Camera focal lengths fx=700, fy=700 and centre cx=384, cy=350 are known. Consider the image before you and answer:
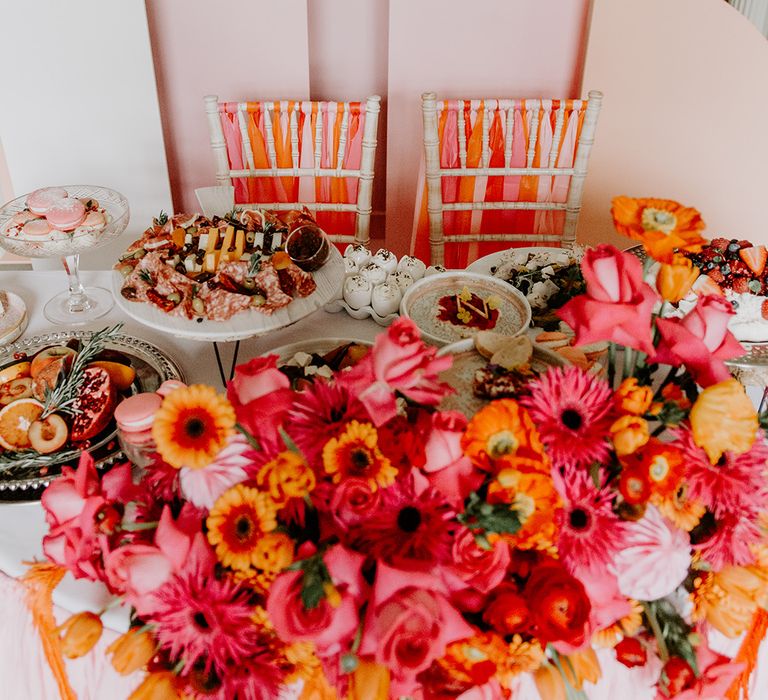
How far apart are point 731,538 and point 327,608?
0.33 m

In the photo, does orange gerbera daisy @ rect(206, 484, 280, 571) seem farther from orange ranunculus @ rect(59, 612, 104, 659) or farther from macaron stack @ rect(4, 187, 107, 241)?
macaron stack @ rect(4, 187, 107, 241)

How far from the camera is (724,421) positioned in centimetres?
51

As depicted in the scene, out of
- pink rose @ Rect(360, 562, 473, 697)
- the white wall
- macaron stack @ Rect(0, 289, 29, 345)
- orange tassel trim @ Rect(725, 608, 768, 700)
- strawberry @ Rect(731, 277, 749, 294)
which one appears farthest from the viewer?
the white wall

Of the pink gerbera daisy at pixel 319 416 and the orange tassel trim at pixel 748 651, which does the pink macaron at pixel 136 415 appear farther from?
the orange tassel trim at pixel 748 651

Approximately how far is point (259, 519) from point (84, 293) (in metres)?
0.87

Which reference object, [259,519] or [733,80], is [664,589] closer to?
[259,519]

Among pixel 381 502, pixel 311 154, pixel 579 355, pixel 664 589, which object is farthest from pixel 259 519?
A: pixel 311 154

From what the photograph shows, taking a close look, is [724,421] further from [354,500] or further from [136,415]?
[136,415]

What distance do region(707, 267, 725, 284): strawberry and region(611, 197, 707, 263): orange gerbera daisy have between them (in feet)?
1.74

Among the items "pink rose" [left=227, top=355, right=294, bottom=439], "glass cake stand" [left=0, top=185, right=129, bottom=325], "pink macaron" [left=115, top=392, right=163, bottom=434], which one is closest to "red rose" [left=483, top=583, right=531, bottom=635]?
"pink rose" [left=227, top=355, right=294, bottom=439]

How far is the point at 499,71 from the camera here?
Answer: 1858 millimetres

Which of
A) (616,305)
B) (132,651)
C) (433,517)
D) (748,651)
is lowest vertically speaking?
(748,651)

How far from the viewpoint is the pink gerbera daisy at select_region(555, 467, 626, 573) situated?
52 cm

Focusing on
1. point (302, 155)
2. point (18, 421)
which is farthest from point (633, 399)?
point (302, 155)
